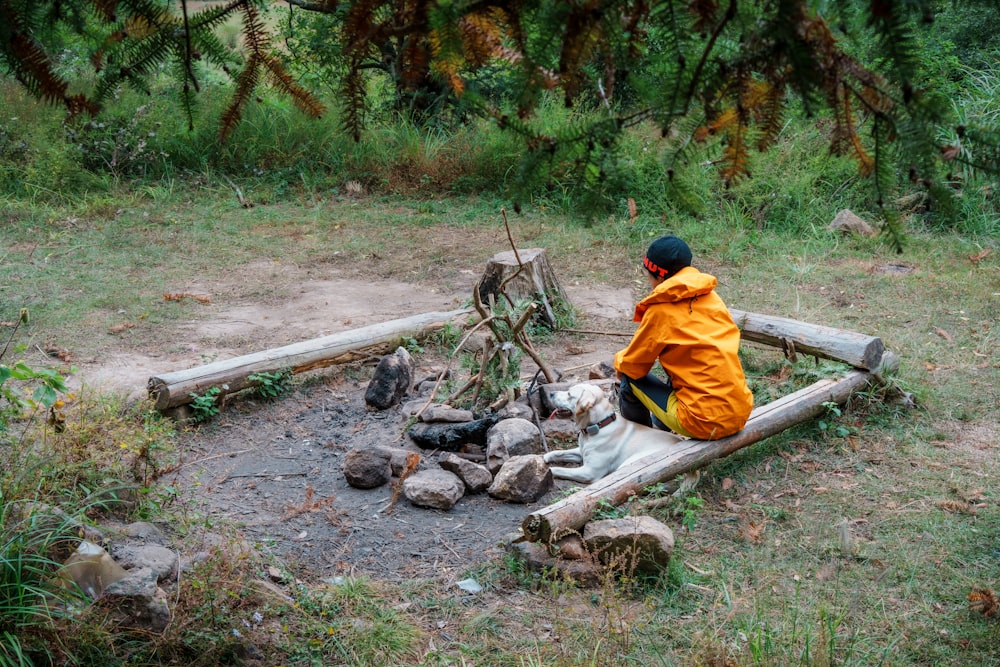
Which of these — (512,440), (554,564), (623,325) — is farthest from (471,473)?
(623,325)

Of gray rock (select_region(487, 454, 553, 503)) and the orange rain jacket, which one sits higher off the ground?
the orange rain jacket

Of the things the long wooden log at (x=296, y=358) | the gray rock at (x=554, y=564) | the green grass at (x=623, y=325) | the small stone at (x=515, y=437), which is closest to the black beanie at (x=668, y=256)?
the green grass at (x=623, y=325)

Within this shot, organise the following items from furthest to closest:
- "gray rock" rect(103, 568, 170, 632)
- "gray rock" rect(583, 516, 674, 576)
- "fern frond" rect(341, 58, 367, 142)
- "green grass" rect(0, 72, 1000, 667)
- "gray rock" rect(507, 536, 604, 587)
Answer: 1. "gray rock" rect(507, 536, 604, 587)
2. "gray rock" rect(583, 516, 674, 576)
3. "green grass" rect(0, 72, 1000, 667)
4. "gray rock" rect(103, 568, 170, 632)
5. "fern frond" rect(341, 58, 367, 142)

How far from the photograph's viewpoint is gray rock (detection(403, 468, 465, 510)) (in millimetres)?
4777

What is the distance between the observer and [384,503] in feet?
15.9

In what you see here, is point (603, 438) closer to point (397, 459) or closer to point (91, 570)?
point (397, 459)

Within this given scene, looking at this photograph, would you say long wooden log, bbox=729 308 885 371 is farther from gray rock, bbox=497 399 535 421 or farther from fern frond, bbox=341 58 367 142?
fern frond, bbox=341 58 367 142

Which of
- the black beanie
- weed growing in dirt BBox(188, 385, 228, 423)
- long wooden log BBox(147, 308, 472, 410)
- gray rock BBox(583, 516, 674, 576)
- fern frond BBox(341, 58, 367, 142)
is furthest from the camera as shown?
weed growing in dirt BBox(188, 385, 228, 423)

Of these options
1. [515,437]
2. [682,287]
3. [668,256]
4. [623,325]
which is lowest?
[623,325]

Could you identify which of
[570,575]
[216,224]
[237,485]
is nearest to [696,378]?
[570,575]

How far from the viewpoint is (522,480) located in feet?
15.9

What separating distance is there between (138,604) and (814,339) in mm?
4584

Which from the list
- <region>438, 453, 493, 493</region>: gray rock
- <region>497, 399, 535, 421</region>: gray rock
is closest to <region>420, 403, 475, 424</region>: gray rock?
<region>497, 399, 535, 421</region>: gray rock

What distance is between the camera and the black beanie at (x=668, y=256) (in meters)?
4.90
